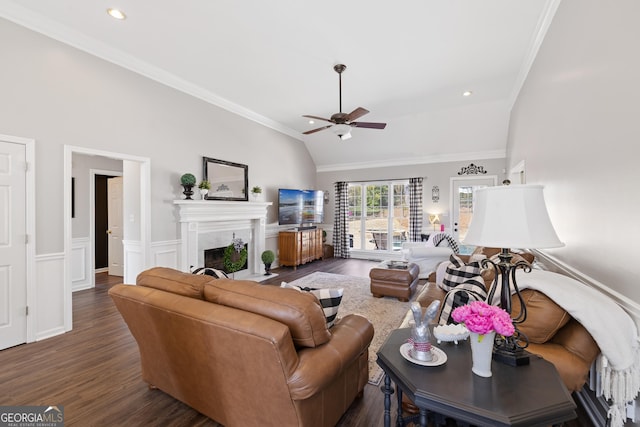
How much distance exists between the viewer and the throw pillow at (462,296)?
1882 mm

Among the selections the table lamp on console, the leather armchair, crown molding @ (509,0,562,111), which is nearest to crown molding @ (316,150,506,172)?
crown molding @ (509,0,562,111)

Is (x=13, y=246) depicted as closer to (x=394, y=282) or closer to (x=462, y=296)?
(x=462, y=296)

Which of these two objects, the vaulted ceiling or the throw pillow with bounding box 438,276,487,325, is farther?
the vaulted ceiling

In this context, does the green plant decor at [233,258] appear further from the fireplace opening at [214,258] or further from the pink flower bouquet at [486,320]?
the pink flower bouquet at [486,320]

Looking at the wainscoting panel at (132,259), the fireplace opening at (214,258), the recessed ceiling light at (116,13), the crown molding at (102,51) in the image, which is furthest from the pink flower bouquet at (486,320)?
the crown molding at (102,51)

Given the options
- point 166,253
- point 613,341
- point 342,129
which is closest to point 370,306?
point 342,129

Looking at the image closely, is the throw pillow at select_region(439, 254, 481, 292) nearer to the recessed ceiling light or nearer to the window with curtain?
the recessed ceiling light

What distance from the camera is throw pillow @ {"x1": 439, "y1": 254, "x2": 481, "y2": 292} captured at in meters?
2.50

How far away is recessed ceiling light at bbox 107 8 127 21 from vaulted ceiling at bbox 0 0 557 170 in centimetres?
4

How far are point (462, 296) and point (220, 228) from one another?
4354mm

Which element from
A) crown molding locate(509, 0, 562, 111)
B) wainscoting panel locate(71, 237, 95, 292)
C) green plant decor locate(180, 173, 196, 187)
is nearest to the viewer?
crown molding locate(509, 0, 562, 111)

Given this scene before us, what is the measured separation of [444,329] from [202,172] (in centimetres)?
447

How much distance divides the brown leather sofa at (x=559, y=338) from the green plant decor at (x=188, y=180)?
4.31 metres

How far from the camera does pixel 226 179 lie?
5.28 m
